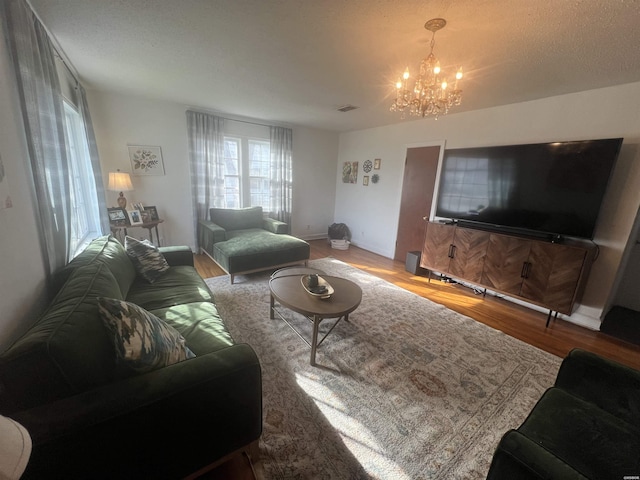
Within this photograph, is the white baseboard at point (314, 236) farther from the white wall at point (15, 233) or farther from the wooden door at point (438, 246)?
the white wall at point (15, 233)

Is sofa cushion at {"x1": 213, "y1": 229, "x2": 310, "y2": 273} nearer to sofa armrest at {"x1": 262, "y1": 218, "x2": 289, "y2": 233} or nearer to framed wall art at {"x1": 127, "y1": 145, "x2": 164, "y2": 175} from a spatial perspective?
sofa armrest at {"x1": 262, "y1": 218, "x2": 289, "y2": 233}

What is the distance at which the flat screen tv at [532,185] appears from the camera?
235cm

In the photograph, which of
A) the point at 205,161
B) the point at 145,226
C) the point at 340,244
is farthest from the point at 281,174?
the point at 145,226

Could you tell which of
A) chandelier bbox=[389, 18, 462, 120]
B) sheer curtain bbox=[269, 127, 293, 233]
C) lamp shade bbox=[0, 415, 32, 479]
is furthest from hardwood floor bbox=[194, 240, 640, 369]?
lamp shade bbox=[0, 415, 32, 479]

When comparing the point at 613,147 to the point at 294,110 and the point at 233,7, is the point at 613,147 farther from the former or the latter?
the point at 294,110

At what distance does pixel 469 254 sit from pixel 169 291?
10.7 feet

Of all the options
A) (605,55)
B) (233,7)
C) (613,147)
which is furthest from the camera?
(613,147)

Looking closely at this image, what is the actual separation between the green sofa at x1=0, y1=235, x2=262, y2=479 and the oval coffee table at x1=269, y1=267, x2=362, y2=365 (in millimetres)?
728

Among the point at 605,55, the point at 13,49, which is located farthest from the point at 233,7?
the point at 605,55

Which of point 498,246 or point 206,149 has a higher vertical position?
point 206,149

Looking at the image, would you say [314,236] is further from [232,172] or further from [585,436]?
[585,436]

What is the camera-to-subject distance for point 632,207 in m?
2.32

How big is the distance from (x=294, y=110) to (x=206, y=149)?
154 centimetres

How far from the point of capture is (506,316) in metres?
2.75
